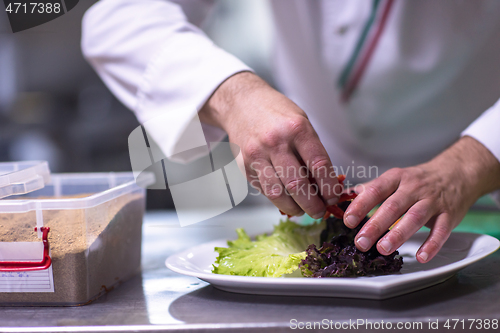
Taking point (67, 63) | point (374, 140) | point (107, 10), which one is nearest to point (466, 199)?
point (374, 140)

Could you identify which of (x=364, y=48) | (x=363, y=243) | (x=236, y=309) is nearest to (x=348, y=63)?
(x=364, y=48)

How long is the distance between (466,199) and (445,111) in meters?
0.65

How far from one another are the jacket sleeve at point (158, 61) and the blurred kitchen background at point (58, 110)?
157 cm

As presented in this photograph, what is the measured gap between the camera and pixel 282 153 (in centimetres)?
65

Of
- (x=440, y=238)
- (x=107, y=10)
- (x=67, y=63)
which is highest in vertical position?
(x=107, y=10)

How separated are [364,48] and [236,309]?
1.00 metres

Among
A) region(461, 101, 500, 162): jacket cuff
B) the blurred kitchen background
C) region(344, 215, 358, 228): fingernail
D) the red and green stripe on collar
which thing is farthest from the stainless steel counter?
the blurred kitchen background

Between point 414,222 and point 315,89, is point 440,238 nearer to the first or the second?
point 414,222

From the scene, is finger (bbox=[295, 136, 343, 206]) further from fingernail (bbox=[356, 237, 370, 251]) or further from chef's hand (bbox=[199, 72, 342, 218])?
fingernail (bbox=[356, 237, 370, 251])

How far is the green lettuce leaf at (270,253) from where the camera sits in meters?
0.64

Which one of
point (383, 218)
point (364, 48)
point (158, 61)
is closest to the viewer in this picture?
point (383, 218)

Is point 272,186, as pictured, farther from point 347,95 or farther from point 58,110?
point 58,110

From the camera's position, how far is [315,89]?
1.40 m

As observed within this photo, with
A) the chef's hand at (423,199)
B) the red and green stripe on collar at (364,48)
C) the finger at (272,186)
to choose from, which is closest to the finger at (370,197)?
→ the chef's hand at (423,199)
